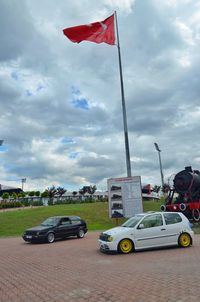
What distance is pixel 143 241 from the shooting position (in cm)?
1471

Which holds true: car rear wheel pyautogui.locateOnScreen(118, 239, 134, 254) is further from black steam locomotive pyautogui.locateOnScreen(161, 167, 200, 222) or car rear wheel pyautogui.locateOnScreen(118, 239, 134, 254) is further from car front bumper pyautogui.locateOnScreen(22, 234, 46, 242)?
black steam locomotive pyautogui.locateOnScreen(161, 167, 200, 222)

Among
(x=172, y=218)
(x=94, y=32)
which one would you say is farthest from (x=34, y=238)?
(x=94, y=32)

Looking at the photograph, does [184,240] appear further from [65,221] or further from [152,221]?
[65,221]

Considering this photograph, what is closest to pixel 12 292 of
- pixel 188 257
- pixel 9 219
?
pixel 188 257

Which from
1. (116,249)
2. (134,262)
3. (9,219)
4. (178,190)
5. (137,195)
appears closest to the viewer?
(134,262)

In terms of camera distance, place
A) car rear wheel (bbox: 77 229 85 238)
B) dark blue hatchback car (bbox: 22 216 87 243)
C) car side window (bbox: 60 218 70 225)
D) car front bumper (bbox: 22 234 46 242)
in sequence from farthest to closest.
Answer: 1. car rear wheel (bbox: 77 229 85 238)
2. car side window (bbox: 60 218 70 225)
3. dark blue hatchback car (bbox: 22 216 87 243)
4. car front bumper (bbox: 22 234 46 242)

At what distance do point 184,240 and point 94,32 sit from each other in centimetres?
1286

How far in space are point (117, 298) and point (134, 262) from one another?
4.73 m

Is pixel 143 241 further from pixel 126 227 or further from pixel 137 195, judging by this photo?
pixel 137 195

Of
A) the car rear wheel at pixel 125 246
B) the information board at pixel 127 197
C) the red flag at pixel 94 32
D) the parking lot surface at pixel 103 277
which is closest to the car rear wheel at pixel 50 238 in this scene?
the information board at pixel 127 197

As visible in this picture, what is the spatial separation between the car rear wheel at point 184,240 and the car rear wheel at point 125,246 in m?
2.16

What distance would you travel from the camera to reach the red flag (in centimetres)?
2191

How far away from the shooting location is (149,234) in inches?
583

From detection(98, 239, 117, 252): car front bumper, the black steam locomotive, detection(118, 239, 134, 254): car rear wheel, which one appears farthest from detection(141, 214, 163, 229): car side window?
the black steam locomotive
